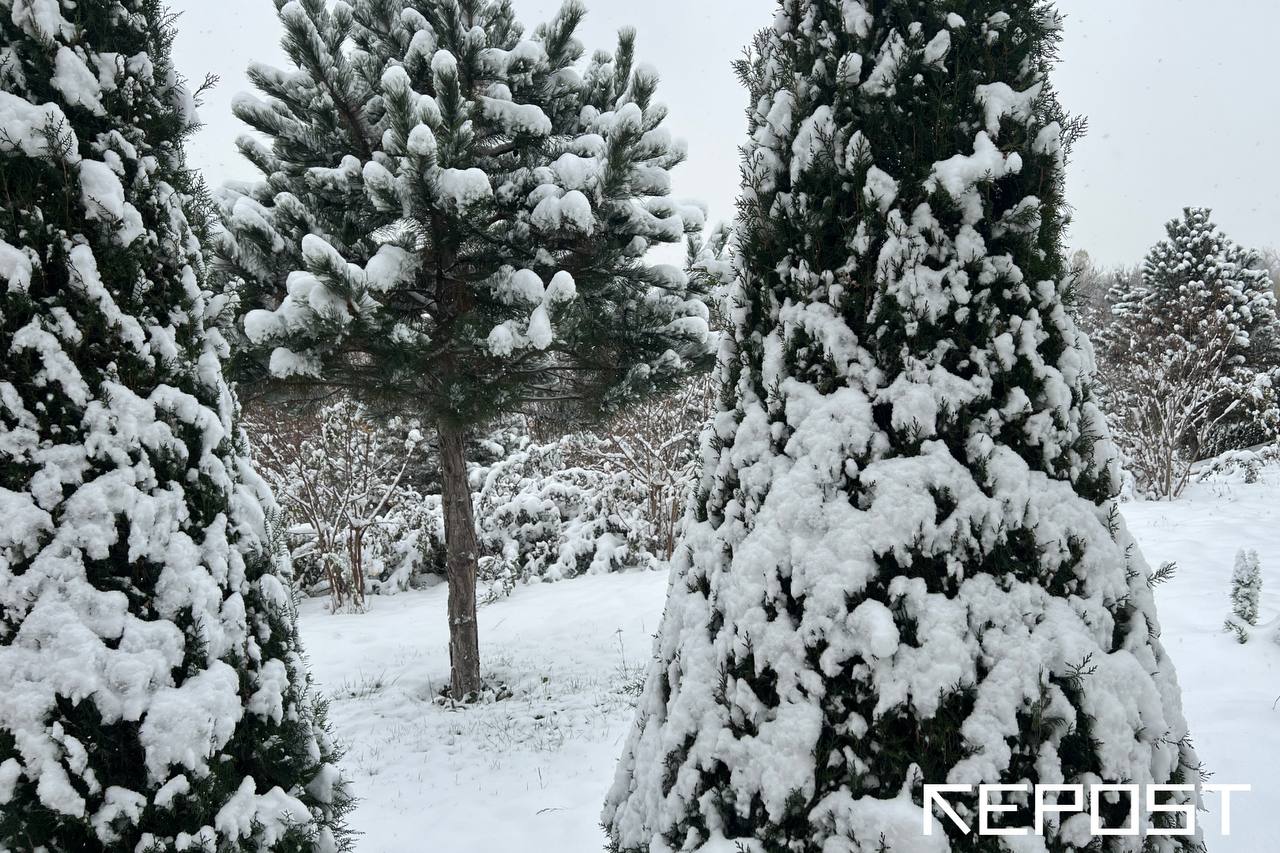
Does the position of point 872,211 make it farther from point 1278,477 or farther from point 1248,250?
point 1248,250

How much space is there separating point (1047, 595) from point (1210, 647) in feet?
16.1

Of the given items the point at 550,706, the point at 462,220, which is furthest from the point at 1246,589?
the point at 462,220

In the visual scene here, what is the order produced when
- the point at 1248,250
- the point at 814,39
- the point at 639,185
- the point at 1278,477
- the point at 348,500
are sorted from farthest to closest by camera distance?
the point at 1248,250 → the point at 1278,477 → the point at 348,500 → the point at 639,185 → the point at 814,39

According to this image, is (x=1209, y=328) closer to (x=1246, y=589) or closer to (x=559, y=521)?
(x=1246, y=589)

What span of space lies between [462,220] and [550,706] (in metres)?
3.83

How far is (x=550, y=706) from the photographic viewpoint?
5746 mm

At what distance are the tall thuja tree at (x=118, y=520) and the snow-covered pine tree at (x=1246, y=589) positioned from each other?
6393 mm

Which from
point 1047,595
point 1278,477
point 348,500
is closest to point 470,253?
point 1047,595

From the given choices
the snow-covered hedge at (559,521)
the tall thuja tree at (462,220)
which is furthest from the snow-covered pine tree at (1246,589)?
the snow-covered hedge at (559,521)

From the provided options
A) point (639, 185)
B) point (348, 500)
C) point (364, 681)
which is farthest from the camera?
point (348, 500)

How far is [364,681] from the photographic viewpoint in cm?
663

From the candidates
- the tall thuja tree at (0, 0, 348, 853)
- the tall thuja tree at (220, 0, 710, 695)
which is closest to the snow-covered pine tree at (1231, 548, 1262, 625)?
the tall thuja tree at (220, 0, 710, 695)

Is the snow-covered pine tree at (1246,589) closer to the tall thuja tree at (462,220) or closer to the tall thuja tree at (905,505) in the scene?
the tall thuja tree at (462,220)

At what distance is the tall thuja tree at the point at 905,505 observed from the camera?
160cm
